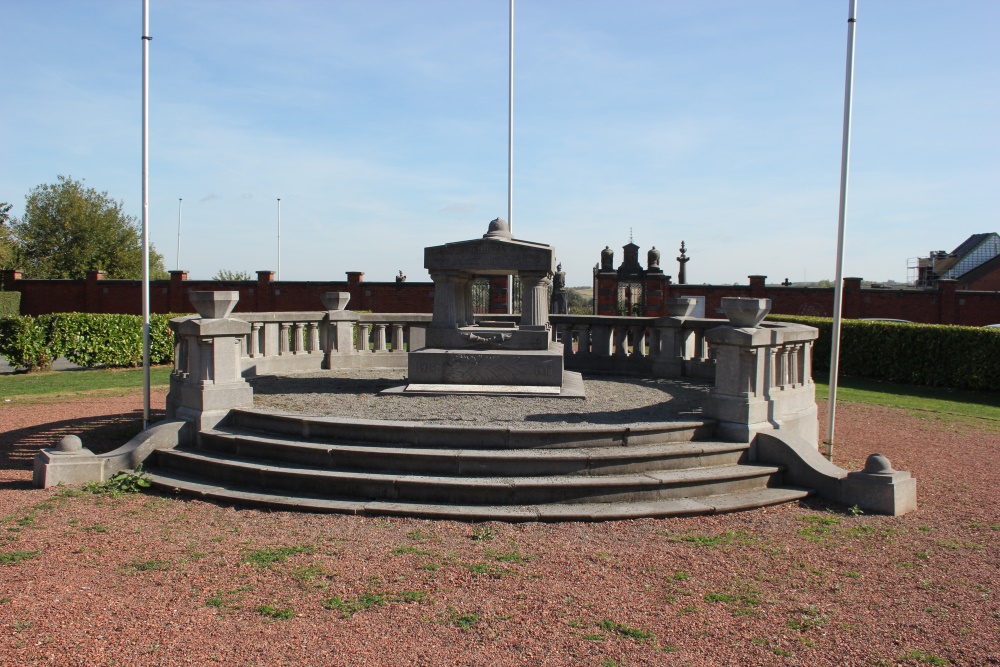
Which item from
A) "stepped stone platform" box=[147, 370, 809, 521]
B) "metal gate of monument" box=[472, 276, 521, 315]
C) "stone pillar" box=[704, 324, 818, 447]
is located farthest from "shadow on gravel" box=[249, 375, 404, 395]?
"metal gate of monument" box=[472, 276, 521, 315]

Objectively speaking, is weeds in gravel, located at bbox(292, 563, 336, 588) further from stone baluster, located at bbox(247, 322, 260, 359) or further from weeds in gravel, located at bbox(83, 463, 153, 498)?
stone baluster, located at bbox(247, 322, 260, 359)

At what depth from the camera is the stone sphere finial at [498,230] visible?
10602 millimetres

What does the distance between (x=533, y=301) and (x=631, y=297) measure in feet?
66.0

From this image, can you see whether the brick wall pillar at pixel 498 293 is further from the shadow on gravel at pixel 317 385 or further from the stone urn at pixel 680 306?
the shadow on gravel at pixel 317 385

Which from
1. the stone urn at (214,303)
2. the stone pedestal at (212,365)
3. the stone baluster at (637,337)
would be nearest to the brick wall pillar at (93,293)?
the stone pedestal at (212,365)

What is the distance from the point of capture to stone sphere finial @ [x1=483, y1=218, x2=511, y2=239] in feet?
34.8

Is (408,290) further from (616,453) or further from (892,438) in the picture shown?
(616,453)

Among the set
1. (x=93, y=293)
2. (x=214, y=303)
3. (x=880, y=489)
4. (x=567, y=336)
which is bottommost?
(x=880, y=489)

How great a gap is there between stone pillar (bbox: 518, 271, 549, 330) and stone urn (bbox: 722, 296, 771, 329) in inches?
126

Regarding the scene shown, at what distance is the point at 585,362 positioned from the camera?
13.1 metres

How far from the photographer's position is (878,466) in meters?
6.65

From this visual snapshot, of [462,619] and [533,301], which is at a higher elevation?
[533,301]

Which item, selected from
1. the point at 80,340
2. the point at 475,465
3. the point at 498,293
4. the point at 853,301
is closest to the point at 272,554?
the point at 475,465

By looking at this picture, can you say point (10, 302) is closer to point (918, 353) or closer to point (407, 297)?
point (407, 297)
